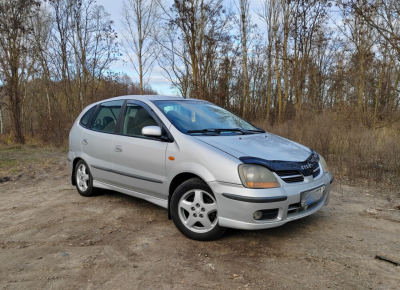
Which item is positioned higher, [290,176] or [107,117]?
[107,117]

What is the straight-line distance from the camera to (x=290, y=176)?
306cm

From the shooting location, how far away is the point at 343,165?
7645mm

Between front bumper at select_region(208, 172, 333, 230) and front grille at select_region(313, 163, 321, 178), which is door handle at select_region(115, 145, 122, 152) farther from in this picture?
front grille at select_region(313, 163, 321, 178)

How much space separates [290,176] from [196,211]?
1041 mm

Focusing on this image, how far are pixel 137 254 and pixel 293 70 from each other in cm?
1715

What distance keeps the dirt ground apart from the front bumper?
312 millimetres

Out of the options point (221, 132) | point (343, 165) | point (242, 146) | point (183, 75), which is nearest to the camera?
point (242, 146)

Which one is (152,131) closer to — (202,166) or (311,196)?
(202,166)

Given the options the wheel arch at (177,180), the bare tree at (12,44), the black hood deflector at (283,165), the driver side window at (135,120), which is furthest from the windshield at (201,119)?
the bare tree at (12,44)

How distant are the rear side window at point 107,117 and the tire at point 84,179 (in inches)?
27.2

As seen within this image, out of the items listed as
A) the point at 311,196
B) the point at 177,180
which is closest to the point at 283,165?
the point at 311,196

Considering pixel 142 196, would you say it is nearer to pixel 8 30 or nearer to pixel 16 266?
pixel 16 266

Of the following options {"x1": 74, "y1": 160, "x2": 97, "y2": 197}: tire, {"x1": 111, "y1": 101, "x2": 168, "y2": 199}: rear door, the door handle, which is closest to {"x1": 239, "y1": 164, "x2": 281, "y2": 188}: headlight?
{"x1": 111, "y1": 101, "x2": 168, "y2": 199}: rear door

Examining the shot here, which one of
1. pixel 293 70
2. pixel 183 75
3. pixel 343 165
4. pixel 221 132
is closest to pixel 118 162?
pixel 221 132
